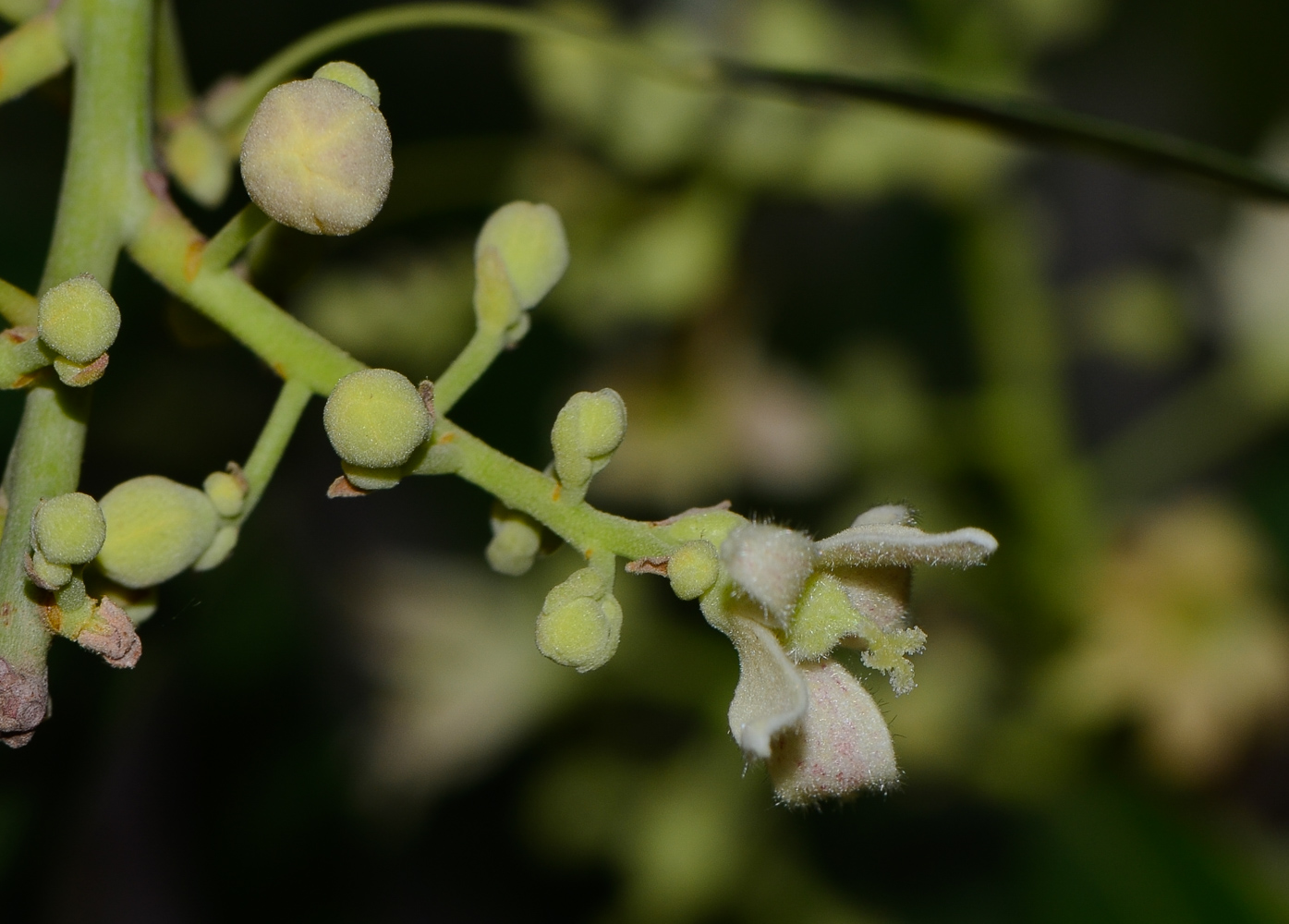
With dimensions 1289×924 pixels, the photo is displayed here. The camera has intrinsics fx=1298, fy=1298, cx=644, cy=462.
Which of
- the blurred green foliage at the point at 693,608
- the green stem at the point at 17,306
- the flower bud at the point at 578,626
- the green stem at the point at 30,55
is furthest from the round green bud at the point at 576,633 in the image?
the blurred green foliage at the point at 693,608

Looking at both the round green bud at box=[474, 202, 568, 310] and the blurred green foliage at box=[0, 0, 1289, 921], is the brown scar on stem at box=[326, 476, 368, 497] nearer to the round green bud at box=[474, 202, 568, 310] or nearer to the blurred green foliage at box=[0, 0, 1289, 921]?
the round green bud at box=[474, 202, 568, 310]

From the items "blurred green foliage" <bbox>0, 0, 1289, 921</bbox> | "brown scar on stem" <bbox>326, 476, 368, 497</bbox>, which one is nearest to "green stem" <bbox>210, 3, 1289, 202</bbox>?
"brown scar on stem" <bbox>326, 476, 368, 497</bbox>

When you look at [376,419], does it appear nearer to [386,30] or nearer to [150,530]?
[150,530]

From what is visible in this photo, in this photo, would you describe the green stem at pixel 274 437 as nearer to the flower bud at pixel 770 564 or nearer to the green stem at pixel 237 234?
the green stem at pixel 237 234

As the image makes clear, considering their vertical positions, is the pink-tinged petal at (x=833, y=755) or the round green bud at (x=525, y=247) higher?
the round green bud at (x=525, y=247)

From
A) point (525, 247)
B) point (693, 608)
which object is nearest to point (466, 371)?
point (525, 247)

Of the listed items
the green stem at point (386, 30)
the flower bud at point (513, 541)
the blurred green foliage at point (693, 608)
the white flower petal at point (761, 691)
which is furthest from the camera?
the blurred green foliage at point (693, 608)

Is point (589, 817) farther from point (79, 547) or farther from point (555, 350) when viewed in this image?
point (79, 547)
